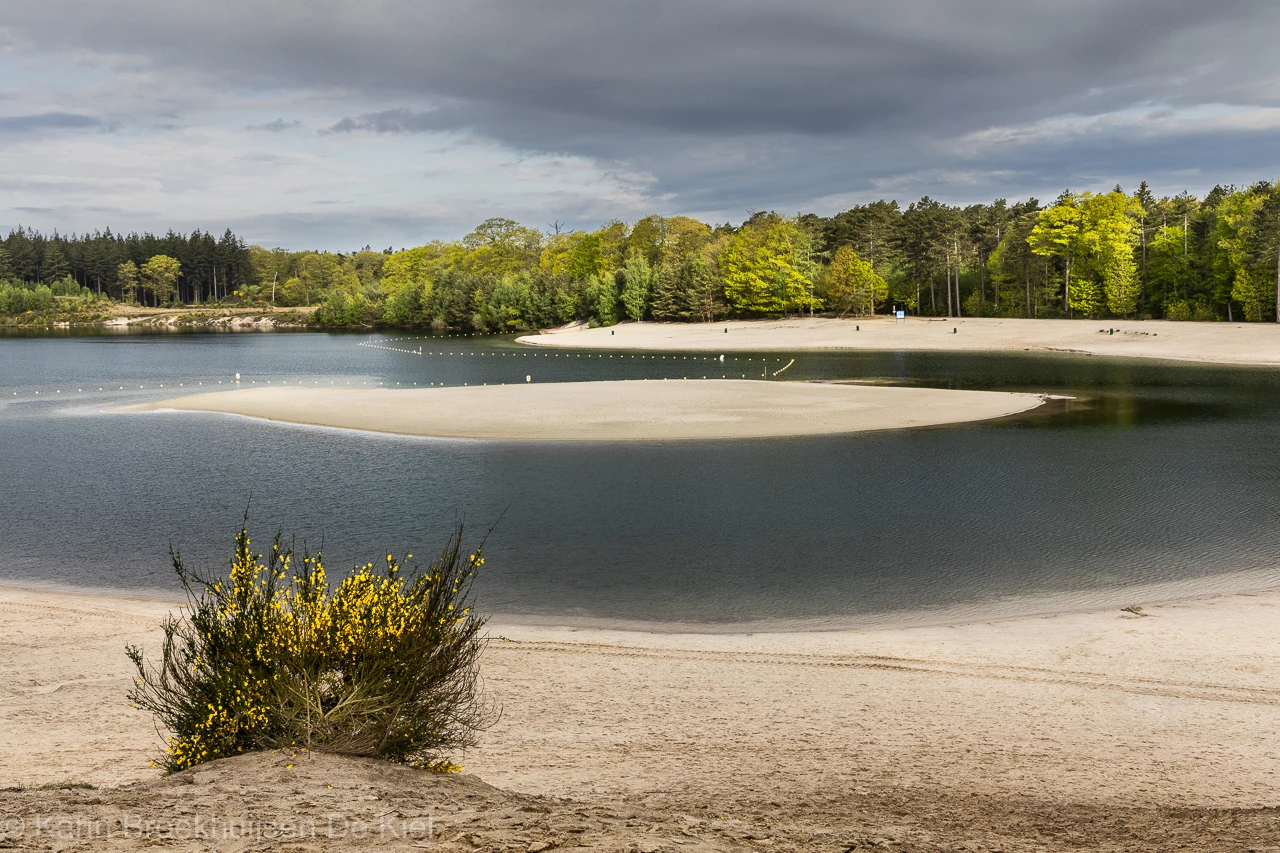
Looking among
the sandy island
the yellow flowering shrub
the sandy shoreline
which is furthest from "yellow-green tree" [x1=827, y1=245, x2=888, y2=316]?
the yellow flowering shrub

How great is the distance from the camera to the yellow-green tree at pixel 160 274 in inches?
7657

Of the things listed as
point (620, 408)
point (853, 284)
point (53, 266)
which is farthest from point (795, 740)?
point (53, 266)

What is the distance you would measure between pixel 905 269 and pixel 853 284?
12620 millimetres

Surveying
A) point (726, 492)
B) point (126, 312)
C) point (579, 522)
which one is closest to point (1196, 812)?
point (579, 522)

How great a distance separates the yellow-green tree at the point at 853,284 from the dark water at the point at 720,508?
60498 millimetres

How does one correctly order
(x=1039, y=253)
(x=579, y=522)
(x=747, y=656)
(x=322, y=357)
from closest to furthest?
(x=747, y=656)
(x=579, y=522)
(x=322, y=357)
(x=1039, y=253)

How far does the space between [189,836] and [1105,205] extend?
97916 mm

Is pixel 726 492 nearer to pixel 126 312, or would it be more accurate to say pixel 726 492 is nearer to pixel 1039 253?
pixel 1039 253

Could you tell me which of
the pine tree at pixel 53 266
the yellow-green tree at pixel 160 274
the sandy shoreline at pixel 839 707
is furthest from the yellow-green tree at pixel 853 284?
the pine tree at pixel 53 266

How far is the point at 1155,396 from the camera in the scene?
4416 cm

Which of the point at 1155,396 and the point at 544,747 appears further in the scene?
the point at 1155,396

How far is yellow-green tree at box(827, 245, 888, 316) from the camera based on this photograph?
101m

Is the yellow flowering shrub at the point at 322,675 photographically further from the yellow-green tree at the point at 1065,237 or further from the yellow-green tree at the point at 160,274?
the yellow-green tree at the point at 160,274

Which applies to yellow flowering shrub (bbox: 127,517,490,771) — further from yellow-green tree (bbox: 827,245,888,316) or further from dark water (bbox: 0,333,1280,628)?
yellow-green tree (bbox: 827,245,888,316)
